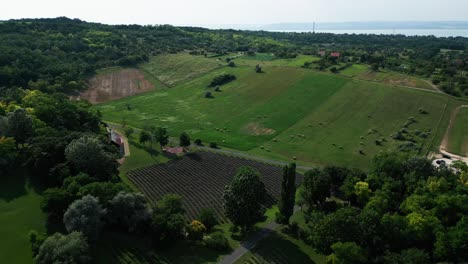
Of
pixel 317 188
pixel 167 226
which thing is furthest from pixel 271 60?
A: pixel 167 226

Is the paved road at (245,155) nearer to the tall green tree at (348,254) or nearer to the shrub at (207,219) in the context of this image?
the shrub at (207,219)

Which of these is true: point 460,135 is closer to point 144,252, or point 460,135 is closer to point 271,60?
point 144,252

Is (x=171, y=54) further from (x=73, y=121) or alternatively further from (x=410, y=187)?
(x=410, y=187)

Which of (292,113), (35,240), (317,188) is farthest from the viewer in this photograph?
(292,113)

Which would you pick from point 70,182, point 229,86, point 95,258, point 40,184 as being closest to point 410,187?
point 95,258

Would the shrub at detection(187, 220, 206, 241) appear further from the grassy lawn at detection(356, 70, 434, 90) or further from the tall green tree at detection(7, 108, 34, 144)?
the grassy lawn at detection(356, 70, 434, 90)

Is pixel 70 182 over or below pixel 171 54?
below

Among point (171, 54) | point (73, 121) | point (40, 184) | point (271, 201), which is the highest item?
point (171, 54)

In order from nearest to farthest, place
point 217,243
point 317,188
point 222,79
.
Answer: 1. point 217,243
2. point 317,188
3. point 222,79
